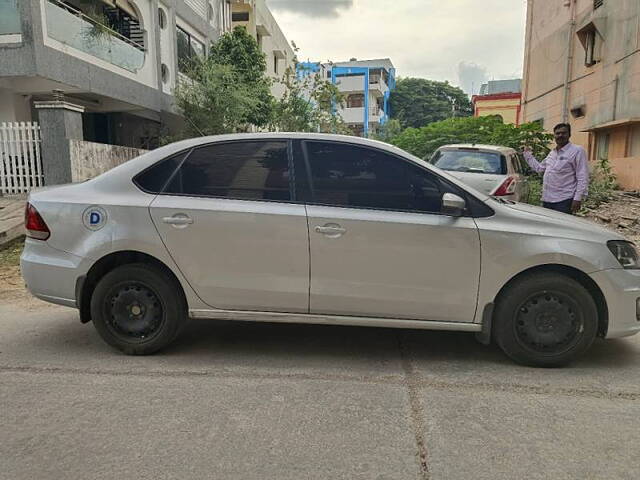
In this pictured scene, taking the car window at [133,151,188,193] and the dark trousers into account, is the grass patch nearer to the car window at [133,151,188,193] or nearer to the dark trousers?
the car window at [133,151,188,193]

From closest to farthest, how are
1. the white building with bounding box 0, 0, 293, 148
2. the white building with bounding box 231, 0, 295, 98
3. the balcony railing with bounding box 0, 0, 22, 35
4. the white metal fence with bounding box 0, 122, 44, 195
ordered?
the white metal fence with bounding box 0, 122, 44, 195 < the balcony railing with bounding box 0, 0, 22, 35 < the white building with bounding box 0, 0, 293, 148 < the white building with bounding box 231, 0, 295, 98

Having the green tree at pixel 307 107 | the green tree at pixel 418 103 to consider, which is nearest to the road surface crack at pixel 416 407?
the green tree at pixel 307 107

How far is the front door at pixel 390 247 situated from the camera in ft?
11.5

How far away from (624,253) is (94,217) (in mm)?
3873

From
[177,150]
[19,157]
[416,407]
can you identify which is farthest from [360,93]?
[416,407]

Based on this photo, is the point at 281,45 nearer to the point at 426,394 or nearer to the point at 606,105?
the point at 606,105

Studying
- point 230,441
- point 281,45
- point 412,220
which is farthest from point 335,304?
point 281,45

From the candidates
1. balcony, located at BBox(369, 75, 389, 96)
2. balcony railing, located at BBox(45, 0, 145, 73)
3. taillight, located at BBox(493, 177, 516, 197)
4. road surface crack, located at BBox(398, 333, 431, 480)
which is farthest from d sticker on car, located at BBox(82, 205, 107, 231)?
balcony, located at BBox(369, 75, 389, 96)

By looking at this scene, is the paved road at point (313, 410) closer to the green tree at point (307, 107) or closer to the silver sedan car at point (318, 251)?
the silver sedan car at point (318, 251)

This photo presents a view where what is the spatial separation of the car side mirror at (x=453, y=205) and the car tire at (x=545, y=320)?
2.12 ft

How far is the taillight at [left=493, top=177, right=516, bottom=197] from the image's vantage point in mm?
7846

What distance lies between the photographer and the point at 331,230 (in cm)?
354

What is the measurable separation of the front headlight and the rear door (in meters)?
2.19

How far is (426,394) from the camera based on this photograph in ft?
10.5
